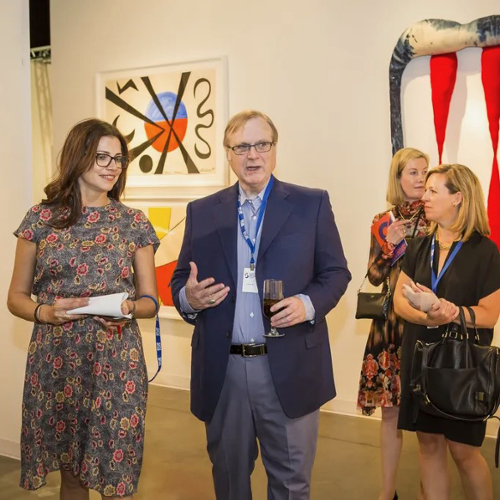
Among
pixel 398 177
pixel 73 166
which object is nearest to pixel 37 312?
pixel 73 166

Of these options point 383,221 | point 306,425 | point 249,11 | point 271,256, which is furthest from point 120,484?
point 249,11

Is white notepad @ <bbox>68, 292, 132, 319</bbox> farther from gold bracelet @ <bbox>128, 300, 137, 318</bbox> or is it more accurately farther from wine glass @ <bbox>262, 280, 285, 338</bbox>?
wine glass @ <bbox>262, 280, 285, 338</bbox>

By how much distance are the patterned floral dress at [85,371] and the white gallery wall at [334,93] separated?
5.65 ft

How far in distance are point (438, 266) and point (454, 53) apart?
7.73 ft

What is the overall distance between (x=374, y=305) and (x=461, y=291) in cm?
79

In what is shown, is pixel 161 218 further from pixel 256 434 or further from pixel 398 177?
pixel 256 434

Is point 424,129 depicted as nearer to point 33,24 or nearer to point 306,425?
point 306,425

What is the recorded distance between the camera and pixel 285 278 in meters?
2.57

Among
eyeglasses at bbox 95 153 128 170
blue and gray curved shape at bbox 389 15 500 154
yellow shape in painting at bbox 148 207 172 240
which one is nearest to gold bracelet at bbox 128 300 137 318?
eyeglasses at bbox 95 153 128 170

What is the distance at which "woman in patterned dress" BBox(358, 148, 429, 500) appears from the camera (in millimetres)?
3578

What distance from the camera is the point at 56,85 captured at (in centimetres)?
691

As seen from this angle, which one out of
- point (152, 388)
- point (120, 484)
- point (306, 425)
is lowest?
point (152, 388)

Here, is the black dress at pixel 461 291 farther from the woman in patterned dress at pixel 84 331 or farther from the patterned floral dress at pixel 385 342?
the woman in patterned dress at pixel 84 331

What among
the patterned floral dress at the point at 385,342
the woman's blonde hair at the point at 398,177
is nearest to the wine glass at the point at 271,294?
the patterned floral dress at the point at 385,342
